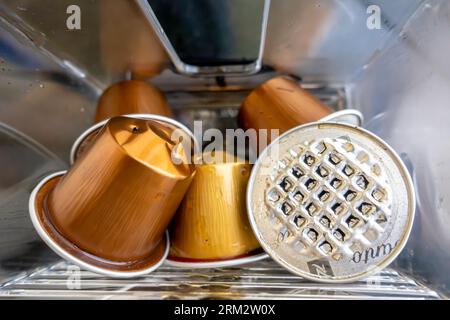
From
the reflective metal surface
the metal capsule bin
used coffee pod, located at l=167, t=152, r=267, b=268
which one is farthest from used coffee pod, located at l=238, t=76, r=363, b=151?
the reflective metal surface

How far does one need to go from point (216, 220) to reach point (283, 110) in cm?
21

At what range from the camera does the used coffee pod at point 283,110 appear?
633mm

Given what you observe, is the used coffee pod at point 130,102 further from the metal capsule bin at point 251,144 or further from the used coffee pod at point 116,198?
the used coffee pod at point 116,198

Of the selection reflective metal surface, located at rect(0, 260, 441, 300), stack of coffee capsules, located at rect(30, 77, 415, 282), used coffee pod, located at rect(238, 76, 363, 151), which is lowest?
reflective metal surface, located at rect(0, 260, 441, 300)

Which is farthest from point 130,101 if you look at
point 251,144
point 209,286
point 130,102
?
point 209,286

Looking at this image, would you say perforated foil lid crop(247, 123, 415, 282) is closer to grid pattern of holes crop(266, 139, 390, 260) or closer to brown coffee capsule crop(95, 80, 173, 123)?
grid pattern of holes crop(266, 139, 390, 260)

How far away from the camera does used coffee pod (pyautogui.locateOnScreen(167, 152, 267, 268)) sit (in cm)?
58

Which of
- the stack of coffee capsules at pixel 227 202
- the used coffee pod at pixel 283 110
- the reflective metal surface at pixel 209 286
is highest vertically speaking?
the used coffee pod at pixel 283 110

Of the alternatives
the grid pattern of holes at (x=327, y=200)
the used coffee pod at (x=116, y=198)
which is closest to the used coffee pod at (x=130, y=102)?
the used coffee pod at (x=116, y=198)

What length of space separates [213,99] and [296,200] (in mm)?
361

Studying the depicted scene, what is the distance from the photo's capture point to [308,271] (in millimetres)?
552

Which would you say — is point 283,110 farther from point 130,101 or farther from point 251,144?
point 130,101

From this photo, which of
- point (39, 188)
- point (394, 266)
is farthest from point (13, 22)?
point (394, 266)
